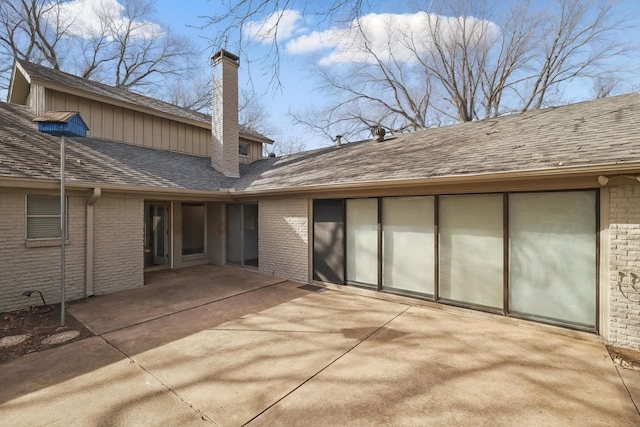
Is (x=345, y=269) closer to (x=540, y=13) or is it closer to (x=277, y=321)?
(x=277, y=321)

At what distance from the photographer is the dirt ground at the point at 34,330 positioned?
4035 mm

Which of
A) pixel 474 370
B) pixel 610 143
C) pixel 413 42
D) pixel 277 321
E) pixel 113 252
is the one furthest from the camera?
pixel 413 42

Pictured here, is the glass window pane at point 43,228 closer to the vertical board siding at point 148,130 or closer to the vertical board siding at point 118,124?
the vertical board siding at point 118,124

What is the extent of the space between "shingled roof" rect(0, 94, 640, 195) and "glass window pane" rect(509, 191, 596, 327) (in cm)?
68

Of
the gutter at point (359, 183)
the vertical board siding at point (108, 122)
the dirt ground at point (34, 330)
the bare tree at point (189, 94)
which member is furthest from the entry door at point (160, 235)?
the bare tree at point (189, 94)

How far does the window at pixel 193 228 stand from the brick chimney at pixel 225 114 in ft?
5.75

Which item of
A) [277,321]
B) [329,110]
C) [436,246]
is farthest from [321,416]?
[329,110]

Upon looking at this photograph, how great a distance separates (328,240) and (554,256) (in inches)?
171

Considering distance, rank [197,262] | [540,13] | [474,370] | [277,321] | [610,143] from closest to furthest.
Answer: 1. [474,370]
2. [610,143]
3. [277,321]
4. [197,262]
5. [540,13]

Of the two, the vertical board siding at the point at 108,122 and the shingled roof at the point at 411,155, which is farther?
the vertical board siding at the point at 108,122

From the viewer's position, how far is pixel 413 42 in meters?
17.9

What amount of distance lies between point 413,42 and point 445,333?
18.7m

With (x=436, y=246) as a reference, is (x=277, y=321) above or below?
below

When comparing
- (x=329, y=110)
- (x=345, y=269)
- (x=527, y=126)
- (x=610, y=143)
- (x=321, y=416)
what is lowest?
(x=321, y=416)
